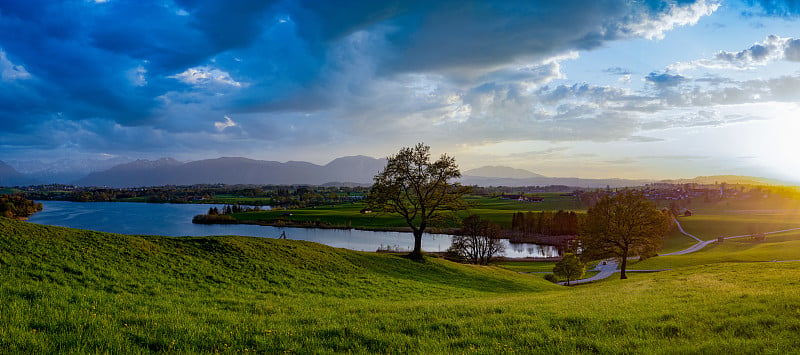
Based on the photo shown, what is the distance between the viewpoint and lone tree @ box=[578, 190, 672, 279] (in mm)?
40344

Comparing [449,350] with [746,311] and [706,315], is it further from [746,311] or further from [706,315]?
[746,311]

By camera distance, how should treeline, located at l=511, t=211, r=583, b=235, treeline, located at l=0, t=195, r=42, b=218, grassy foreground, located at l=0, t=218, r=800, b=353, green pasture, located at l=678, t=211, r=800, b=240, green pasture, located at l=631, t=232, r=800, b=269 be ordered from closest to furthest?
grassy foreground, located at l=0, t=218, r=800, b=353 < green pasture, located at l=631, t=232, r=800, b=269 < treeline, located at l=0, t=195, r=42, b=218 < green pasture, located at l=678, t=211, r=800, b=240 < treeline, located at l=511, t=211, r=583, b=235

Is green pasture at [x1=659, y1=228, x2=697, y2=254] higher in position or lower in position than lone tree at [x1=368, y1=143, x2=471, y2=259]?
lower

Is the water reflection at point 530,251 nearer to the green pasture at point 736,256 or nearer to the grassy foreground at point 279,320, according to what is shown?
the green pasture at point 736,256

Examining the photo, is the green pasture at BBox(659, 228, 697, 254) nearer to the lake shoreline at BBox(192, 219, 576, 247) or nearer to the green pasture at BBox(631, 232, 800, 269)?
the green pasture at BBox(631, 232, 800, 269)

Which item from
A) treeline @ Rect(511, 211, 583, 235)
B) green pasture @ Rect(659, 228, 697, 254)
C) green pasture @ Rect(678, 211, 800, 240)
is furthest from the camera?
treeline @ Rect(511, 211, 583, 235)

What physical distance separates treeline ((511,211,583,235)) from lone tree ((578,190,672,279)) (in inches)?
3272

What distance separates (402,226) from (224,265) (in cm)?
12425

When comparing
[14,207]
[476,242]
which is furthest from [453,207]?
[14,207]

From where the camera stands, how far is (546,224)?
4948 inches

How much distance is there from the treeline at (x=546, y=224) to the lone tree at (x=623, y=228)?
83121 millimetres

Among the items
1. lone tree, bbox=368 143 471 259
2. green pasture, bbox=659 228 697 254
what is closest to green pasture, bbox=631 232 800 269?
green pasture, bbox=659 228 697 254

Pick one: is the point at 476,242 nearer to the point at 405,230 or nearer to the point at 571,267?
the point at 571,267

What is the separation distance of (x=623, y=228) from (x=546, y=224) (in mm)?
89135
